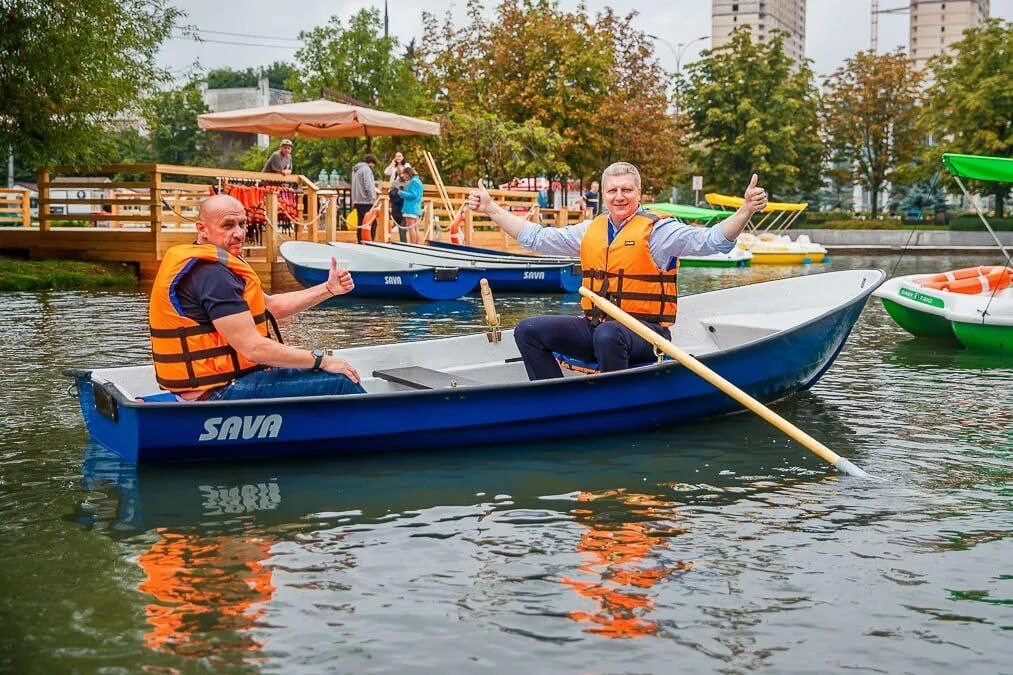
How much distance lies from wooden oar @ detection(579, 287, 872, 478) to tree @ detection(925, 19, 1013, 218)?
130 ft

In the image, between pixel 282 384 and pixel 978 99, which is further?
pixel 978 99

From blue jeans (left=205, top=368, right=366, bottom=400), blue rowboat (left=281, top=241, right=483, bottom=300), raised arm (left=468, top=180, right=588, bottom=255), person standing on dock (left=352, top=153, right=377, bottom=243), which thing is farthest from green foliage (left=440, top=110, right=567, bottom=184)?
blue jeans (left=205, top=368, right=366, bottom=400)

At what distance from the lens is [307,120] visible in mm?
21078

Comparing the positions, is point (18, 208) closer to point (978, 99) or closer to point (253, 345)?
point (253, 345)

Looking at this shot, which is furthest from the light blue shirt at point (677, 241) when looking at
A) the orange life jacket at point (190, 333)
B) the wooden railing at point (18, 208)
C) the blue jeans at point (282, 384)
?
the wooden railing at point (18, 208)

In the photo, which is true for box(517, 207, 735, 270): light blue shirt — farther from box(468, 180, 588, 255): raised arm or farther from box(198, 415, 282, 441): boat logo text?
box(198, 415, 282, 441): boat logo text

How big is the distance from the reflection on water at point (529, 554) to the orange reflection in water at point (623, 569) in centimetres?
1

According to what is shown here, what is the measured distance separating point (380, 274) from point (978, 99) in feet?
111

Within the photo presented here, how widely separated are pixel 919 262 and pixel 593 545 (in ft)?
96.2

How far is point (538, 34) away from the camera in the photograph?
128 ft

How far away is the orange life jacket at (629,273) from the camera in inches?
298

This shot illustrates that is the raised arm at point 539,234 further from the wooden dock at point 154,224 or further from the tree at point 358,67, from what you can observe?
the tree at point 358,67

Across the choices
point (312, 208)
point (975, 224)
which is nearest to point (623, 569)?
point (312, 208)

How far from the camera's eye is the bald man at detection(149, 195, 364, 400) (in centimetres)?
626
